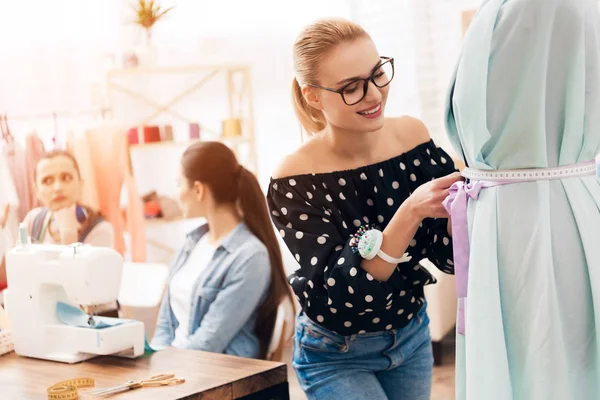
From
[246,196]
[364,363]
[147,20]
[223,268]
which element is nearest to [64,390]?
[364,363]

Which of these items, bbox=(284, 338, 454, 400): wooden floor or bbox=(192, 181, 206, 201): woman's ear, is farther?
bbox=(284, 338, 454, 400): wooden floor

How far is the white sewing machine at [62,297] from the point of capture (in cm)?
222

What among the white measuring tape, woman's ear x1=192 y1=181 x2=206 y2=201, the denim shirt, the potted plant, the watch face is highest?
the potted plant

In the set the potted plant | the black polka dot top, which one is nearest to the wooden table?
the black polka dot top

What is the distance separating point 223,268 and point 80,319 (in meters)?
0.84

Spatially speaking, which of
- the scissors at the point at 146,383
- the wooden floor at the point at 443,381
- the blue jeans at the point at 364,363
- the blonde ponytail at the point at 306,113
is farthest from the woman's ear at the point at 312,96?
the wooden floor at the point at 443,381

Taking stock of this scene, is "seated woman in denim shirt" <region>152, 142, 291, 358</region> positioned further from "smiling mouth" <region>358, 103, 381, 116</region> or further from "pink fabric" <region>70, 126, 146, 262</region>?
"smiling mouth" <region>358, 103, 381, 116</region>

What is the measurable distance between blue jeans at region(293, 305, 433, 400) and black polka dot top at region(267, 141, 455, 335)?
0.03 metres

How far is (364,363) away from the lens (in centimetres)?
199

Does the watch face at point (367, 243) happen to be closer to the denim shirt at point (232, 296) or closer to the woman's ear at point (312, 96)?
the woman's ear at point (312, 96)

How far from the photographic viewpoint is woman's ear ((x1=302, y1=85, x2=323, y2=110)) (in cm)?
196

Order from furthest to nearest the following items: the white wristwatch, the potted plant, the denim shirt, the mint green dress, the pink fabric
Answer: the potted plant
the pink fabric
the denim shirt
the white wristwatch
the mint green dress

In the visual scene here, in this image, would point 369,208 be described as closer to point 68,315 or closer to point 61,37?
point 68,315

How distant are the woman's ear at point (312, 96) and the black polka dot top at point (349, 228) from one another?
163 mm
